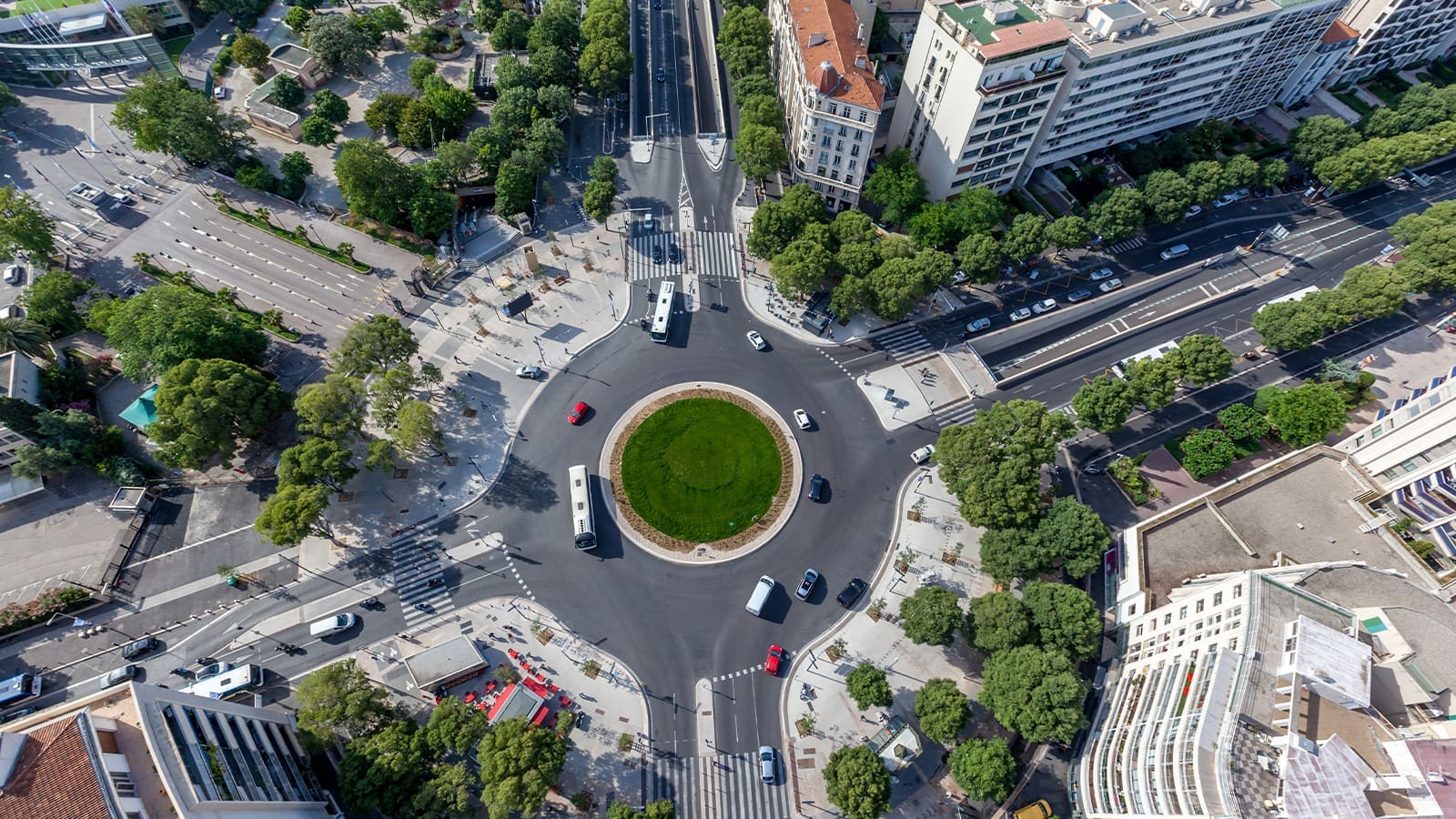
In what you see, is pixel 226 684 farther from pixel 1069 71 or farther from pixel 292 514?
pixel 1069 71

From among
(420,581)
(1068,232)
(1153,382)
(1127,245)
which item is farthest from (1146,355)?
(420,581)

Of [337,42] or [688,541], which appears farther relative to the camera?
[337,42]

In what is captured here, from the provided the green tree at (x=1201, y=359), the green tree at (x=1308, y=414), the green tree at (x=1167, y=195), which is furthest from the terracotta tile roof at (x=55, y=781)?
the green tree at (x=1167, y=195)

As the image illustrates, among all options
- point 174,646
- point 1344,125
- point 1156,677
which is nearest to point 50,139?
point 174,646

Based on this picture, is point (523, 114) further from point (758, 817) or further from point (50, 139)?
point (758, 817)

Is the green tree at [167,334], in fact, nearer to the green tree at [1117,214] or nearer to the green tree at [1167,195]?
the green tree at [1117,214]

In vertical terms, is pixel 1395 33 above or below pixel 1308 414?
above
